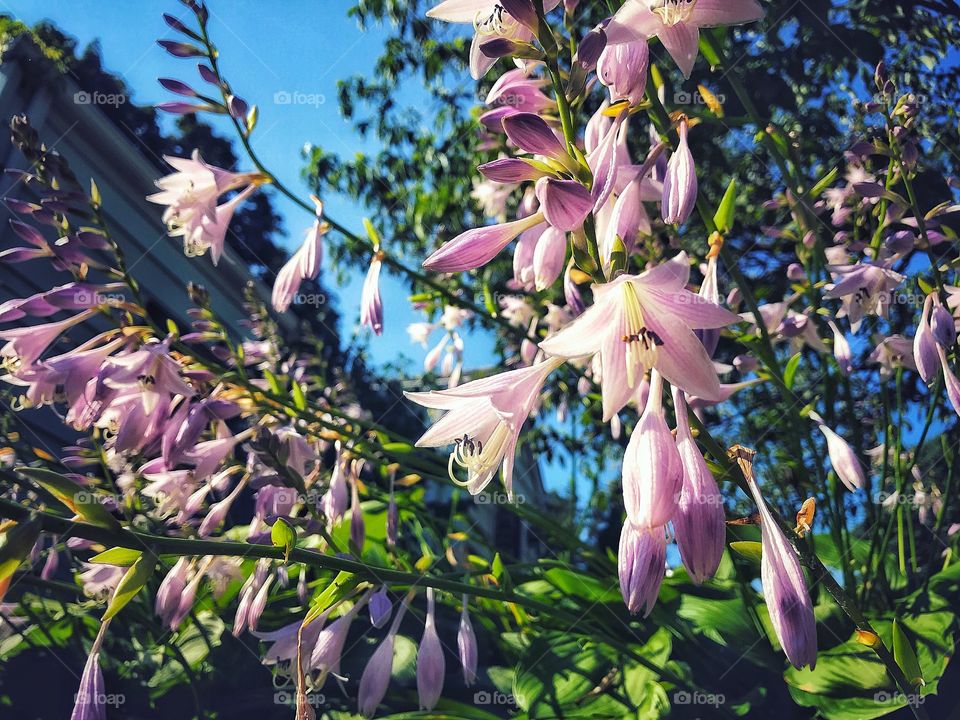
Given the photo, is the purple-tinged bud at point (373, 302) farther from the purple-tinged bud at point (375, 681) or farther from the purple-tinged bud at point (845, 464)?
the purple-tinged bud at point (845, 464)

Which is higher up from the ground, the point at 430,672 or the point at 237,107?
the point at 237,107

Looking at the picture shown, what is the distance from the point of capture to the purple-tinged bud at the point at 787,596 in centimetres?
60

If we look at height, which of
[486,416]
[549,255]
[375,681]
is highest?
[549,255]

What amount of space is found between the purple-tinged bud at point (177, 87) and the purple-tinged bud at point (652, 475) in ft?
4.33

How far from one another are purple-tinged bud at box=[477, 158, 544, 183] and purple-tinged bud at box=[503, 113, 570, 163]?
2cm

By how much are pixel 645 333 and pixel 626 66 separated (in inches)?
12.2

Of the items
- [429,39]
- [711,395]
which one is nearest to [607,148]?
[711,395]

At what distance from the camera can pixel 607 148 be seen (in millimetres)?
767

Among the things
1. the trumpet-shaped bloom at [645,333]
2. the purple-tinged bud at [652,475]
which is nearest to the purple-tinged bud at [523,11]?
the trumpet-shaped bloom at [645,333]

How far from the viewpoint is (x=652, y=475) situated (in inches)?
24.1

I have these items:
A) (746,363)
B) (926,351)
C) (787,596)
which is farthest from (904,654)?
(746,363)

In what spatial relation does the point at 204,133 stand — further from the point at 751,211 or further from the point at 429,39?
the point at 751,211
